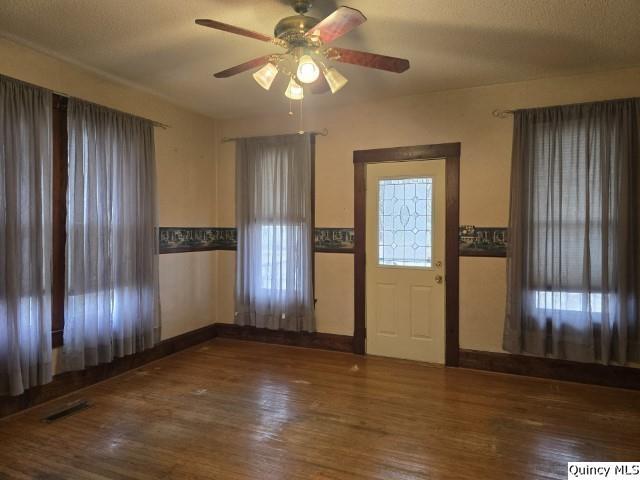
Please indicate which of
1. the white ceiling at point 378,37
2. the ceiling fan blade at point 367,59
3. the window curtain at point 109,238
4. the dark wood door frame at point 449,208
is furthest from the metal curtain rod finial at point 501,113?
the window curtain at point 109,238

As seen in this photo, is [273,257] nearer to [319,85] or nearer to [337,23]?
[319,85]

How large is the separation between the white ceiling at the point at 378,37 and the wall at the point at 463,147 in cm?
18

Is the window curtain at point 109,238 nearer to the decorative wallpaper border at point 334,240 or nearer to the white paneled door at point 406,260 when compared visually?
the decorative wallpaper border at point 334,240

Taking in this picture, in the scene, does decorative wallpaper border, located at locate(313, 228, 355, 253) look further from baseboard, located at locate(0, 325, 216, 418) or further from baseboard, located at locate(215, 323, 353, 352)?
baseboard, located at locate(0, 325, 216, 418)

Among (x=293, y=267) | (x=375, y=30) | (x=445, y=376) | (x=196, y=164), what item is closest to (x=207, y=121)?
(x=196, y=164)

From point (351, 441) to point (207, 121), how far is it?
3897mm

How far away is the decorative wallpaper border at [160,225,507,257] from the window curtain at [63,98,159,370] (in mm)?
412

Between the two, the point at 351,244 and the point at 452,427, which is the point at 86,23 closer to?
the point at 351,244

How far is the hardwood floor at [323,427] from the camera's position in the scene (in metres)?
2.32

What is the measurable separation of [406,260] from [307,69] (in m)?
2.42

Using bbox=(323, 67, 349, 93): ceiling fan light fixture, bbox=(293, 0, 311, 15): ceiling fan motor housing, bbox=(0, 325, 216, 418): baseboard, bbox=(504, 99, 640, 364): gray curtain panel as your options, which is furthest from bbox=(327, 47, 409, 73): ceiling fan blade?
bbox=(0, 325, 216, 418): baseboard

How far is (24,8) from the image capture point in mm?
→ 2490

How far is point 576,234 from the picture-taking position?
350cm

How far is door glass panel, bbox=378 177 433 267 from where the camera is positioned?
161 inches
